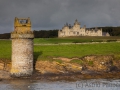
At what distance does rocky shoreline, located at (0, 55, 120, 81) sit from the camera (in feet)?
172

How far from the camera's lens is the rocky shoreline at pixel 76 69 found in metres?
52.5

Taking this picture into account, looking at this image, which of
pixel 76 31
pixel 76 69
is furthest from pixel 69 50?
pixel 76 31

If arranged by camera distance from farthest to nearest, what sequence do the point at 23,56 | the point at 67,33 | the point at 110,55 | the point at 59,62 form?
the point at 67,33 → the point at 110,55 → the point at 59,62 → the point at 23,56

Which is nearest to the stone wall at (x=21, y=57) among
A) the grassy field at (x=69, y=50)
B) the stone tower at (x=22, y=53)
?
the stone tower at (x=22, y=53)

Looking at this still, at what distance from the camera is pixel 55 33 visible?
150 meters

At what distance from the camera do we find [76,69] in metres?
55.1

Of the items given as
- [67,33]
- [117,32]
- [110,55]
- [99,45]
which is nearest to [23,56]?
[110,55]

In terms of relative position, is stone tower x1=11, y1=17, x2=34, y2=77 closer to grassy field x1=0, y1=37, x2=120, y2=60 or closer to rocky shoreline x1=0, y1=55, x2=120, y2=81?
rocky shoreline x1=0, y1=55, x2=120, y2=81

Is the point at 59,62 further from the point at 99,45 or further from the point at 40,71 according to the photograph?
the point at 99,45

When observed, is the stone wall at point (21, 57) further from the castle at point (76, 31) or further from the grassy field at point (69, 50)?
the castle at point (76, 31)

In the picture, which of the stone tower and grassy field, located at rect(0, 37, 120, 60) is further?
grassy field, located at rect(0, 37, 120, 60)

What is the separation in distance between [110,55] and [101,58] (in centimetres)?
245

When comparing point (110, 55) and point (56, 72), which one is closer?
point (56, 72)

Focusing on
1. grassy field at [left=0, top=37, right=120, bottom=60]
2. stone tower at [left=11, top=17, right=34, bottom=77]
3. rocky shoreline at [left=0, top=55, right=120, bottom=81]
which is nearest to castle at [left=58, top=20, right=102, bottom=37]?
grassy field at [left=0, top=37, right=120, bottom=60]
